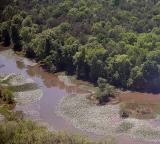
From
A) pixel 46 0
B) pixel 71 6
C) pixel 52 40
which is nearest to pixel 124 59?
pixel 52 40

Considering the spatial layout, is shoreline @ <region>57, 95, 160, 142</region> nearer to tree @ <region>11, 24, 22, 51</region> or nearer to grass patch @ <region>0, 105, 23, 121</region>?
grass patch @ <region>0, 105, 23, 121</region>

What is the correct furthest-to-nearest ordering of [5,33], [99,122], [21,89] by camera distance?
[5,33], [21,89], [99,122]

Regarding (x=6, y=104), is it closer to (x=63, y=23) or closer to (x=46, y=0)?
(x=63, y=23)

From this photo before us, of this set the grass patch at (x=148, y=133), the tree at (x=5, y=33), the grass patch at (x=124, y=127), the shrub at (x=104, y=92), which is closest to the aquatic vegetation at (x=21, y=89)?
the shrub at (x=104, y=92)

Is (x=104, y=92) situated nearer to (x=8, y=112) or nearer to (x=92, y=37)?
(x=92, y=37)

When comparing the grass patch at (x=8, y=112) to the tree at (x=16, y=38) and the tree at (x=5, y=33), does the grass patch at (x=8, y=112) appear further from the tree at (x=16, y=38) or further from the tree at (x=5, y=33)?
the tree at (x=5, y=33)

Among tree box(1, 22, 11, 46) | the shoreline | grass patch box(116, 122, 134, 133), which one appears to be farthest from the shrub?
tree box(1, 22, 11, 46)

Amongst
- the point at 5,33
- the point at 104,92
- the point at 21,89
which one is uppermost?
the point at 5,33

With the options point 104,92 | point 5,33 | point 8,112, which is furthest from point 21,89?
point 5,33
